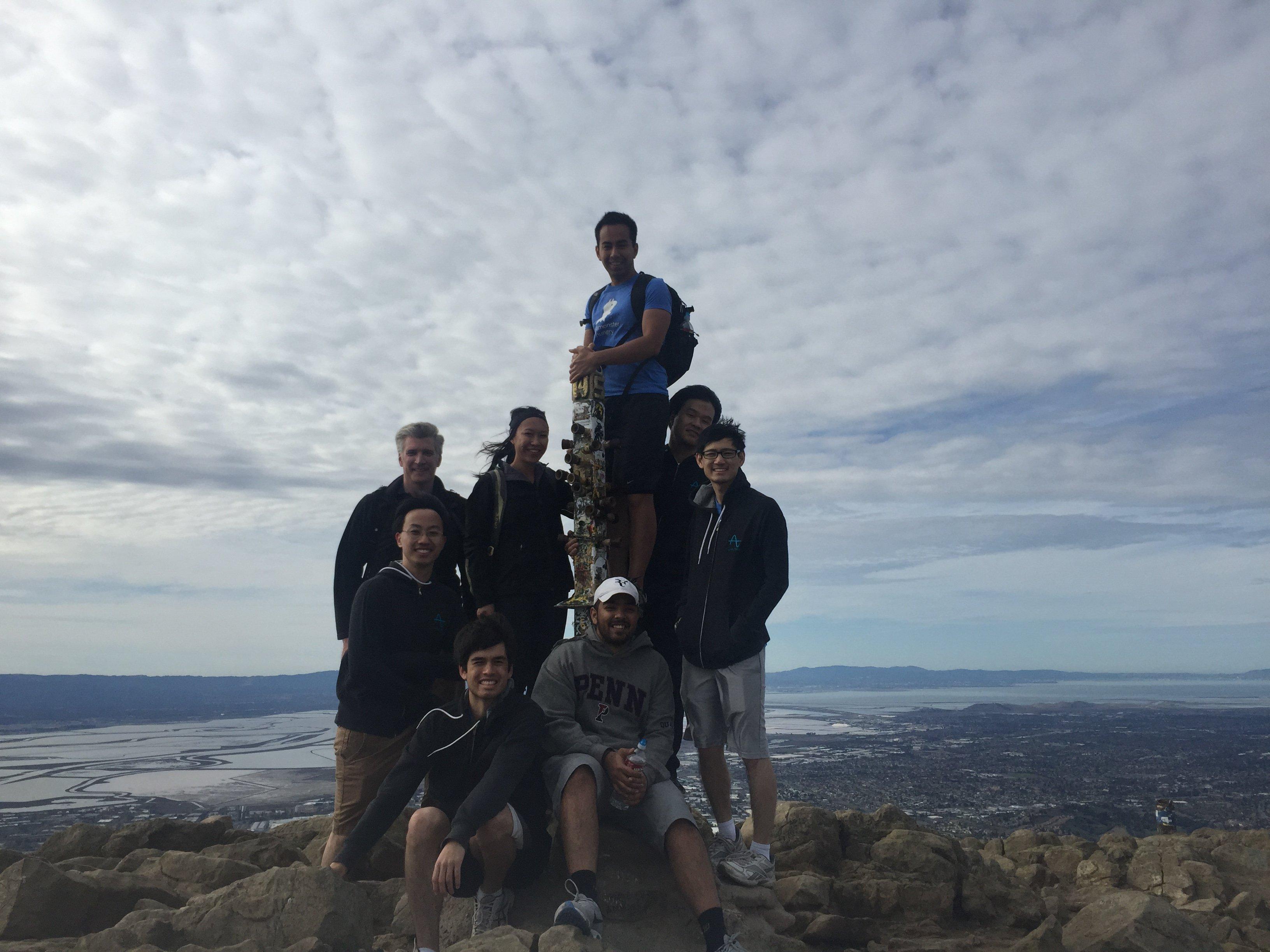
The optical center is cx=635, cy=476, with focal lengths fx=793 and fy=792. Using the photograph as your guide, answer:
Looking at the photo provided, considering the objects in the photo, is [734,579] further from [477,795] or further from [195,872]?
[195,872]

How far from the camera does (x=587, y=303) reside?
23.9 ft

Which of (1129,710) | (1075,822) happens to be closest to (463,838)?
(1075,822)

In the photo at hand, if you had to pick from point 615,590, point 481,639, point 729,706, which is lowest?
point 729,706

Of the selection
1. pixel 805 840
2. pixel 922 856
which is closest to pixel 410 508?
pixel 805 840

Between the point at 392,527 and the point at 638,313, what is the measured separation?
8.94 feet

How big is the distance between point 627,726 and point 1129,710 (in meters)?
224

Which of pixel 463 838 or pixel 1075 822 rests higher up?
pixel 463 838

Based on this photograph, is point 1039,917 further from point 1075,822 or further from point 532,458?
point 1075,822

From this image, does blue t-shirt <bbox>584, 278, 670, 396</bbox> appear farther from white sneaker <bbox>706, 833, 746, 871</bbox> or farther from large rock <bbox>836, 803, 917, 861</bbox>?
large rock <bbox>836, 803, 917, 861</bbox>

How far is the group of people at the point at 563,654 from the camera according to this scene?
4.72m

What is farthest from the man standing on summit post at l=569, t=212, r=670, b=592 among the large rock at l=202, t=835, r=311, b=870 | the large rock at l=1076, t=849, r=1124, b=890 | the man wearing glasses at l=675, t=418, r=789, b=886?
the large rock at l=1076, t=849, r=1124, b=890

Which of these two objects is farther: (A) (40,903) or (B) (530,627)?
(B) (530,627)

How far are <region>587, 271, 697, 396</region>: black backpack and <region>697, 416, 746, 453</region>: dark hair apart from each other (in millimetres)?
841

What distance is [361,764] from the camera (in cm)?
599
